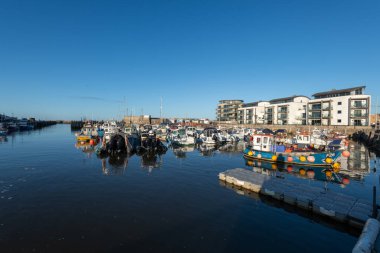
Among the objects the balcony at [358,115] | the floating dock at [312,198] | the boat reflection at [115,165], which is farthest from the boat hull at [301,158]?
the balcony at [358,115]

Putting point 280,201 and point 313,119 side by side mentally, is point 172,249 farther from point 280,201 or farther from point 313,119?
Result: point 313,119

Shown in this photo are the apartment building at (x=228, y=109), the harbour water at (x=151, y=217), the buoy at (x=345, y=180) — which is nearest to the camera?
the harbour water at (x=151, y=217)

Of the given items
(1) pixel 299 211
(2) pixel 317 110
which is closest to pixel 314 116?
(2) pixel 317 110

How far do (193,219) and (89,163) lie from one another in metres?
19.2

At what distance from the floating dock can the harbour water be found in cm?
55

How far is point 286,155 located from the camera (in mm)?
26812

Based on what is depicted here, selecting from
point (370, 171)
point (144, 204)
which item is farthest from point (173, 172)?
point (370, 171)

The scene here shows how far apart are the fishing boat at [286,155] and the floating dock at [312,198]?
32.3 ft

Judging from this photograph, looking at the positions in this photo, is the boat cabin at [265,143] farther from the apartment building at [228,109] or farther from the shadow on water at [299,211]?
the apartment building at [228,109]

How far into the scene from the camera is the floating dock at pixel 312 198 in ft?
37.7

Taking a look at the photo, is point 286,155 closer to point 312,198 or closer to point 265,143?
point 265,143

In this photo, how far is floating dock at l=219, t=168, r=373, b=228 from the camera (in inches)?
452

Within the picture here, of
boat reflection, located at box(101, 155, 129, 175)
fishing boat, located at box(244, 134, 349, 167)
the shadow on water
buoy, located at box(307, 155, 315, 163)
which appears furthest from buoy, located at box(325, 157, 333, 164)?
boat reflection, located at box(101, 155, 129, 175)

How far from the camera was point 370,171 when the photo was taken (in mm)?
24844
